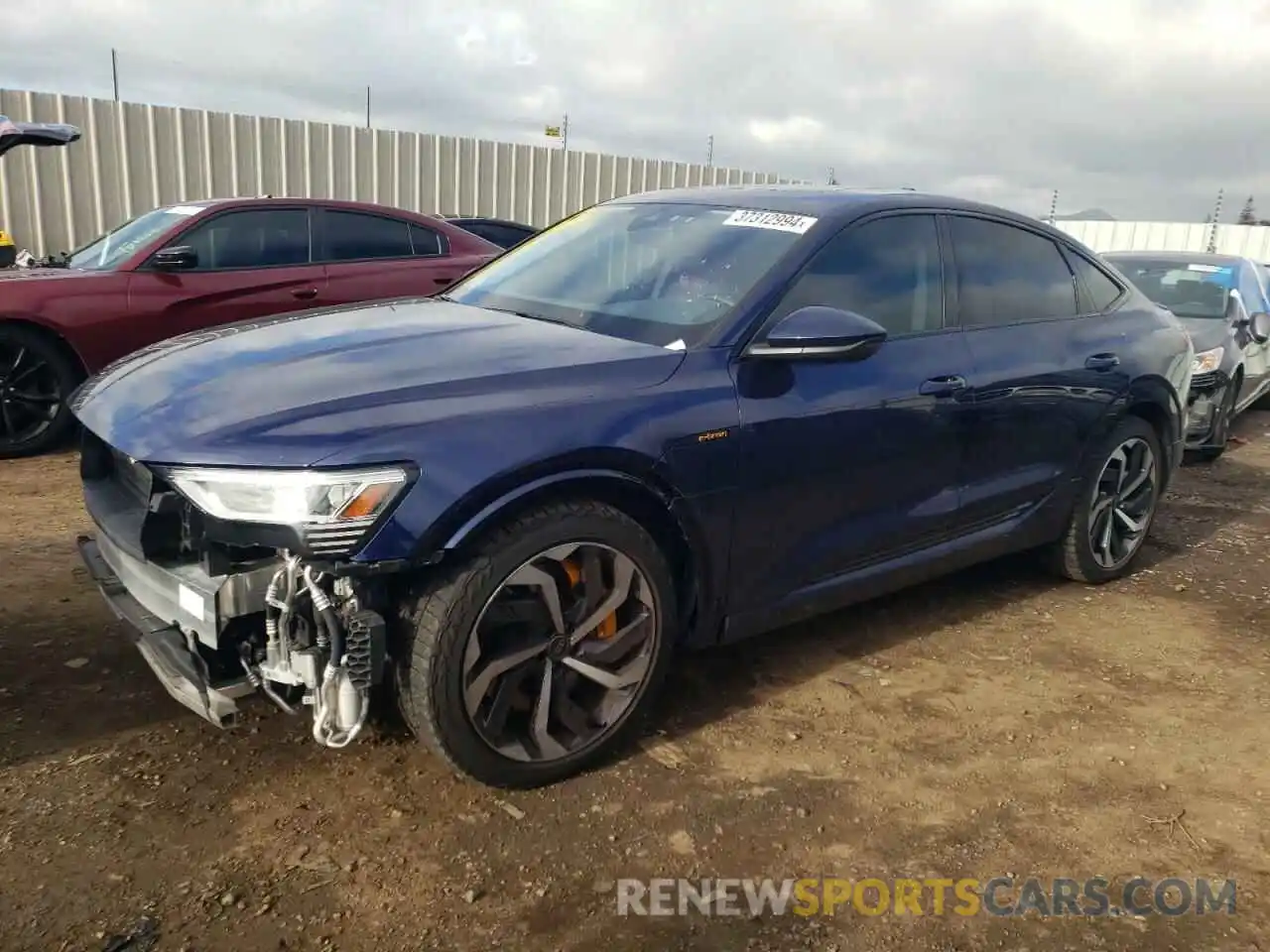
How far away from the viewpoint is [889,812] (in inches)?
108

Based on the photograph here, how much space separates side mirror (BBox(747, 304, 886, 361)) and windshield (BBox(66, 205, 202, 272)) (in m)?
4.93

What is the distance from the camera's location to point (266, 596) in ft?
7.69

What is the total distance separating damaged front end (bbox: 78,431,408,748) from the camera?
2281mm

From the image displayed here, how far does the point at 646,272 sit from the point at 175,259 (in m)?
3.94

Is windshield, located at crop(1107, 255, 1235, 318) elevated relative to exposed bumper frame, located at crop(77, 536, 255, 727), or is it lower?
elevated

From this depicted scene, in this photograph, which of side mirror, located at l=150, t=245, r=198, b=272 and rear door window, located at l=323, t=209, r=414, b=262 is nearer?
side mirror, located at l=150, t=245, r=198, b=272

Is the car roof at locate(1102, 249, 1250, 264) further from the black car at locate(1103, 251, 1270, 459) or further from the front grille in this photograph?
the front grille

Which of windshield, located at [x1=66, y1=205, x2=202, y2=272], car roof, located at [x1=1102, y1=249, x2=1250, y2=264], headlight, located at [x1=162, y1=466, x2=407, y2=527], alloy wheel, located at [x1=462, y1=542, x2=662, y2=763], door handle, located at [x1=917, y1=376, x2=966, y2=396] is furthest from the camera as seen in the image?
car roof, located at [x1=1102, y1=249, x2=1250, y2=264]

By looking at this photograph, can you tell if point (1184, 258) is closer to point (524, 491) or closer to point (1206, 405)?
point (1206, 405)

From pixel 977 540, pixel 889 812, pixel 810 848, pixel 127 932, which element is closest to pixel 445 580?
pixel 127 932

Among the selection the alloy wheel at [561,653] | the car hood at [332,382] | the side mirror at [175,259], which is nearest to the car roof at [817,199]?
the car hood at [332,382]

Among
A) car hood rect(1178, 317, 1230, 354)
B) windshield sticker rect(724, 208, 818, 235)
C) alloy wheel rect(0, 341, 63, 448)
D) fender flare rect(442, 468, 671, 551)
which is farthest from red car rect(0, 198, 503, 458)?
car hood rect(1178, 317, 1230, 354)

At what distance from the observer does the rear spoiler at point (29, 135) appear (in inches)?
139

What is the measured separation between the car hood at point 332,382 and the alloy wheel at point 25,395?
10.7 feet
